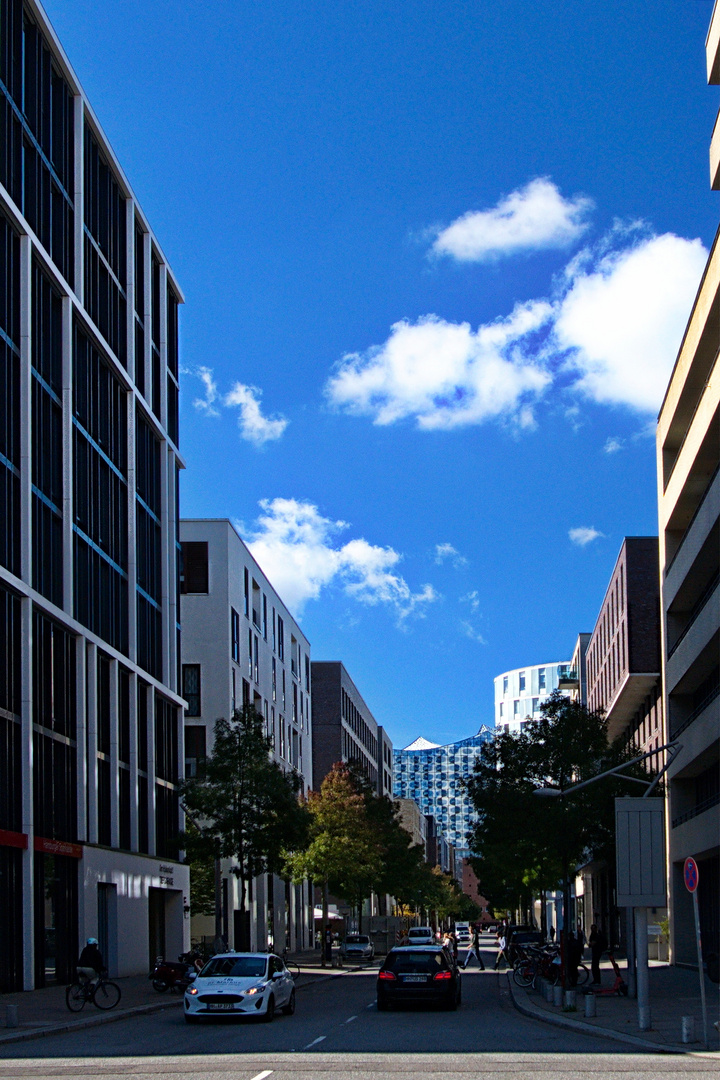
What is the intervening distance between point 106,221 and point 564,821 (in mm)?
27475

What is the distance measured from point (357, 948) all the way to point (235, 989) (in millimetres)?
47028

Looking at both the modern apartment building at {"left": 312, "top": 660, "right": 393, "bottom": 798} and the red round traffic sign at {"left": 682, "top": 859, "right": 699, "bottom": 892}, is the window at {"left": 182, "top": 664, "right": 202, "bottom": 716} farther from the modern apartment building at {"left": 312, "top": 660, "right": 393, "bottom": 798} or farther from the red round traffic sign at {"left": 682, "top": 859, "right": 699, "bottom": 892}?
the red round traffic sign at {"left": 682, "top": 859, "right": 699, "bottom": 892}

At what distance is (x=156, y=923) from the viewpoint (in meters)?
54.6

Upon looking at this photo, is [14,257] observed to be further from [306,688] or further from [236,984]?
[306,688]

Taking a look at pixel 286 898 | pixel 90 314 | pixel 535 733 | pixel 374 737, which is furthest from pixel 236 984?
pixel 374 737

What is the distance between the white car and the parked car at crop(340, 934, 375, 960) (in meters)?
44.8

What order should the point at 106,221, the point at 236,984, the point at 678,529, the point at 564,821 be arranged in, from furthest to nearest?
the point at 678,529
the point at 106,221
the point at 564,821
the point at 236,984

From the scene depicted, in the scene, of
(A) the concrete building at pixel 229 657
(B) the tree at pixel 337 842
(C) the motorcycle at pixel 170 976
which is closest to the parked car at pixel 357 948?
(B) the tree at pixel 337 842

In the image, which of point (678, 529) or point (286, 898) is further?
point (286, 898)

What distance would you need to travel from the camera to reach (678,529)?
53.3 metres

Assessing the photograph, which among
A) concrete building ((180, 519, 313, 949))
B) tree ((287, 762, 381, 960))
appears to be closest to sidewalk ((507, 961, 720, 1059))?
tree ((287, 762, 381, 960))

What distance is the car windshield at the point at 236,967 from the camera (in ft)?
82.5

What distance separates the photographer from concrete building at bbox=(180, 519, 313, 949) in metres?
69.8

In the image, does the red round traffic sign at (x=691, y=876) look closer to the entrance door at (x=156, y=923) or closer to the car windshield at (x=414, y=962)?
the car windshield at (x=414, y=962)
